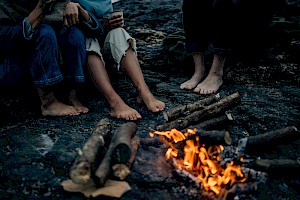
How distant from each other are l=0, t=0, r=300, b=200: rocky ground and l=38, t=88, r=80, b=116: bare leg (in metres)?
0.07

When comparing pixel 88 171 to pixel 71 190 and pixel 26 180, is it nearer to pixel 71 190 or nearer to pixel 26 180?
pixel 71 190

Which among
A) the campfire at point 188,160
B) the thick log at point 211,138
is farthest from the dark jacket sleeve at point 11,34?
the thick log at point 211,138

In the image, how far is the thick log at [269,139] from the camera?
238 cm

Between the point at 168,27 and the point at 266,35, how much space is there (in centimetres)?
281

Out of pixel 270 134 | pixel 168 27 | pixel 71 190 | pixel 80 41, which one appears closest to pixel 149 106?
pixel 80 41

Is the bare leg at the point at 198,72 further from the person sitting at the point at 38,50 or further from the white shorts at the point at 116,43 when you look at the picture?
the person sitting at the point at 38,50

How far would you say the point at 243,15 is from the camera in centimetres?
357

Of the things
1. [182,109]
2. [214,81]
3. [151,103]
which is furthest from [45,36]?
[214,81]

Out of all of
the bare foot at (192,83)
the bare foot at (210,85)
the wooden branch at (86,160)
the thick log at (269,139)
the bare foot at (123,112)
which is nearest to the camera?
the wooden branch at (86,160)

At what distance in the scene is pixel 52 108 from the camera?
Answer: 3217 mm

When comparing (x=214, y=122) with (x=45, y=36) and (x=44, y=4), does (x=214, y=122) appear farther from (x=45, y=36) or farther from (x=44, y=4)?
(x=44, y=4)

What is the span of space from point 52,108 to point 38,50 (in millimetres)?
647

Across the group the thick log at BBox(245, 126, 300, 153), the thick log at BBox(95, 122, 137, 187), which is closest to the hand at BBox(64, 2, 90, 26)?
the thick log at BBox(95, 122, 137, 187)

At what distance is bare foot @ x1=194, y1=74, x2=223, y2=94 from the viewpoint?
367 centimetres
